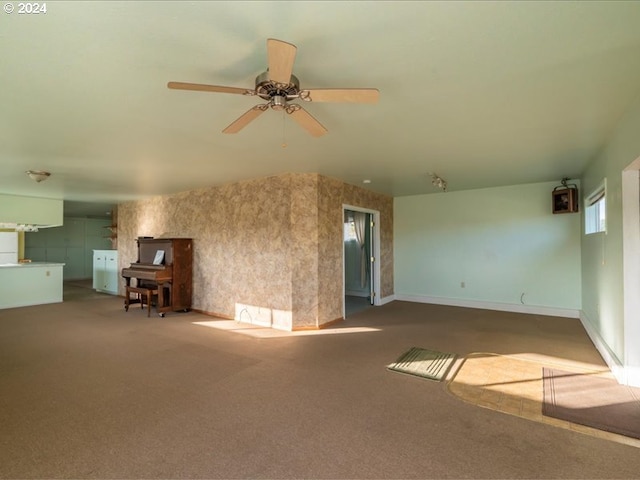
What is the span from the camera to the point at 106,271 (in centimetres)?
792

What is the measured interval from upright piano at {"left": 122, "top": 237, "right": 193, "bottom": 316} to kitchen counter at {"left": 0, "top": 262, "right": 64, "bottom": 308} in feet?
6.87

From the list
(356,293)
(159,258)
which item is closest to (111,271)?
(159,258)

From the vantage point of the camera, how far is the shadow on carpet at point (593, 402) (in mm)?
2158

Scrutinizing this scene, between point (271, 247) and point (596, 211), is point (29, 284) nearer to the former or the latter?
point (271, 247)

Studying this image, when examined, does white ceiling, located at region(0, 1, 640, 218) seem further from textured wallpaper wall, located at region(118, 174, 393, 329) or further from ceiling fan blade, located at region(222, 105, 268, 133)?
textured wallpaper wall, located at region(118, 174, 393, 329)

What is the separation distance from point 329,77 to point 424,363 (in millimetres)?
2843

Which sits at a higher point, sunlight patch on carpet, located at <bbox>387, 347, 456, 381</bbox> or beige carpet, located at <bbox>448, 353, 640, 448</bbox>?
sunlight patch on carpet, located at <bbox>387, 347, 456, 381</bbox>

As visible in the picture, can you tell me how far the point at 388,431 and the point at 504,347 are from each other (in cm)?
241

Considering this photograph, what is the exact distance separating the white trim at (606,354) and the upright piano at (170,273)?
598cm

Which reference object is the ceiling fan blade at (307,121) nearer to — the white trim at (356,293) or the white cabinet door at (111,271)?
the white trim at (356,293)

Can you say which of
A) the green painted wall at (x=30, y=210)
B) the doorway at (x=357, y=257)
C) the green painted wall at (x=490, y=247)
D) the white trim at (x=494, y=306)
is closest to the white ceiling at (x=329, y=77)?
the green painted wall at (x=490, y=247)

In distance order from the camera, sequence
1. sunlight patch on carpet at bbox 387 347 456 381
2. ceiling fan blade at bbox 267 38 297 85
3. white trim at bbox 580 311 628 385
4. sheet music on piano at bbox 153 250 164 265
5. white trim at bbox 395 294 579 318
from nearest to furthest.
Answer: ceiling fan blade at bbox 267 38 297 85, white trim at bbox 580 311 628 385, sunlight patch on carpet at bbox 387 347 456 381, white trim at bbox 395 294 579 318, sheet music on piano at bbox 153 250 164 265

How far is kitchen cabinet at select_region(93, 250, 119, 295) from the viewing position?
7.69 m

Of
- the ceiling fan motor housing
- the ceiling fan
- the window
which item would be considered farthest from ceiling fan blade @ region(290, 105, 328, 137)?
the window
